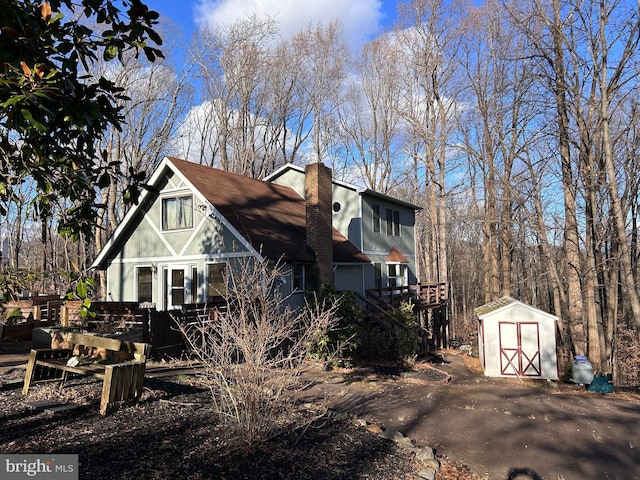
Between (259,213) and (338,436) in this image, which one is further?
(259,213)

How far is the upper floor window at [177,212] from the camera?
15641mm

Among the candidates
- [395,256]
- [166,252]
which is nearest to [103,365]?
[166,252]

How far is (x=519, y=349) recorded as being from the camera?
52.3 feet

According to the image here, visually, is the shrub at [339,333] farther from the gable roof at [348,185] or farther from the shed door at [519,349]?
the gable roof at [348,185]

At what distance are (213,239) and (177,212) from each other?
215 centimetres

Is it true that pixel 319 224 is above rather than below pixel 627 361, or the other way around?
above

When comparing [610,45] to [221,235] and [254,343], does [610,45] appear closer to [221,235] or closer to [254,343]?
[221,235]

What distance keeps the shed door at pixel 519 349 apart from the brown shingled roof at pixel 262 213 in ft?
19.7

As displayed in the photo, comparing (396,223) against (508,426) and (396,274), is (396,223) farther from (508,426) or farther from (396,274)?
(508,426)

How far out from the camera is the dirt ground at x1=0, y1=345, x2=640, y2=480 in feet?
14.3

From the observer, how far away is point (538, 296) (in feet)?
120

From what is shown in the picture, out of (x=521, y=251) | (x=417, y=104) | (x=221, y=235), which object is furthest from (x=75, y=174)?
(x=521, y=251)

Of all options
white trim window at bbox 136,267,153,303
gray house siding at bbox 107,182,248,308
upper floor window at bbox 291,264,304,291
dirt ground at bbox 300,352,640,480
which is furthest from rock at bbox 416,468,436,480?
white trim window at bbox 136,267,153,303

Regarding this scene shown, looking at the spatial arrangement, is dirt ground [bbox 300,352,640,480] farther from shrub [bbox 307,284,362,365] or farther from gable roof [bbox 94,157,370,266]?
gable roof [bbox 94,157,370,266]
